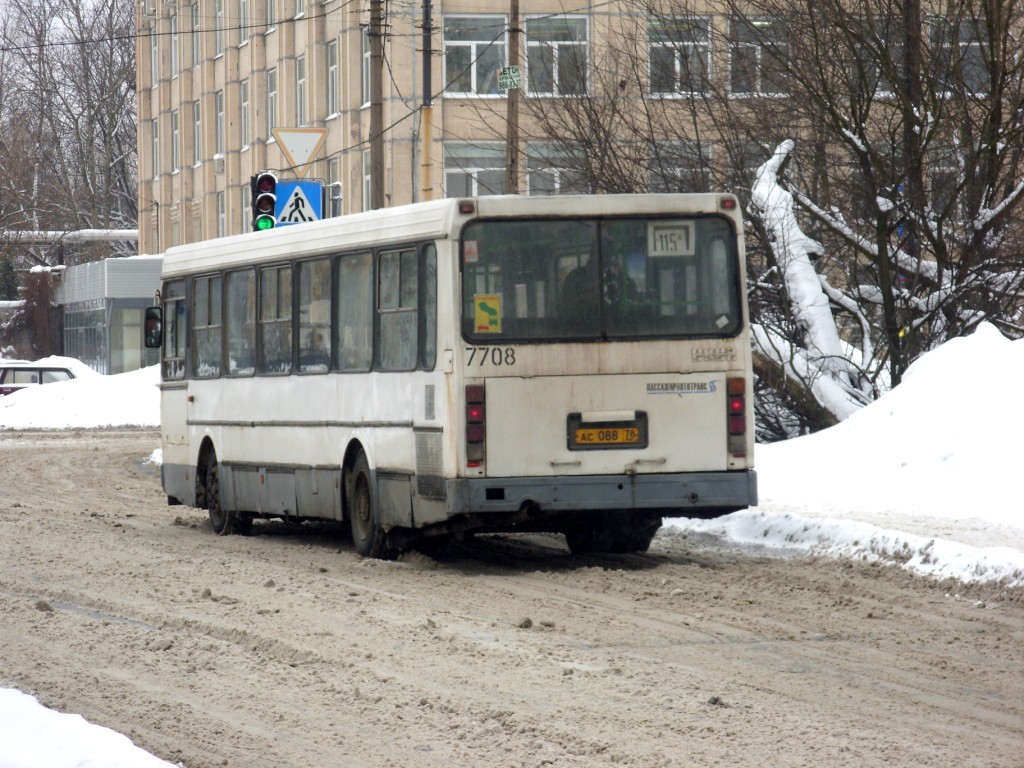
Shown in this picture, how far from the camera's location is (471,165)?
4659 centimetres

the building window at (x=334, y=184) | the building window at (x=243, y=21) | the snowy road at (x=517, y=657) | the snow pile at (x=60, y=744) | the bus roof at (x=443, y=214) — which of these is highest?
the building window at (x=243, y=21)

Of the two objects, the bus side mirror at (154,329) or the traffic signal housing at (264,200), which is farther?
the traffic signal housing at (264,200)

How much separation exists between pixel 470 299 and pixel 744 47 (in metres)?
11.3

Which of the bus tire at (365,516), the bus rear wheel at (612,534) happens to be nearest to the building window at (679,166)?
the bus rear wheel at (612,534)

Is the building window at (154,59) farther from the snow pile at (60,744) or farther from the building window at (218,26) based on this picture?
the snow pile at (60,744)

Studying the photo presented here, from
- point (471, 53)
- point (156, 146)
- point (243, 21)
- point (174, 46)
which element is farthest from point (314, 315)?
point (156, 146)

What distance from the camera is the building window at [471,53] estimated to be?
154ft

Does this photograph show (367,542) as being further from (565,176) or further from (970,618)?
(565,176)

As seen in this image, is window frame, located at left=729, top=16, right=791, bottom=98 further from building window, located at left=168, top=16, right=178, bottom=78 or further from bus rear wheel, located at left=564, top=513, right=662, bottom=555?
building window, located at left=168, top=16, right=178, bottom=78

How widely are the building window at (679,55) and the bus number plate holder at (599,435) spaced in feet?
37.1

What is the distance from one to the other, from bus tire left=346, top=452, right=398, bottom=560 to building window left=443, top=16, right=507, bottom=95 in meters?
33.3

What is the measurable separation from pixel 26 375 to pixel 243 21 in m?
15.1

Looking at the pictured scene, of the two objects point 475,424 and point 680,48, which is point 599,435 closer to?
point 475,424

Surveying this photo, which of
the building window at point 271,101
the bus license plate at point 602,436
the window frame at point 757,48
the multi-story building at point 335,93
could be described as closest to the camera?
the bus license plate at point 602,436
